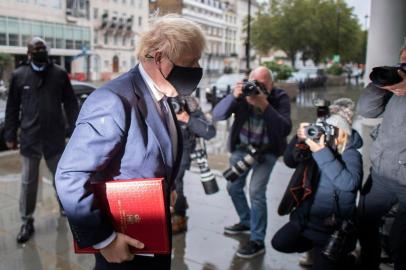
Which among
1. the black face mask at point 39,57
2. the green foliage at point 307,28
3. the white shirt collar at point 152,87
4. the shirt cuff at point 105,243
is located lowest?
the shirt cuff at point 105,243

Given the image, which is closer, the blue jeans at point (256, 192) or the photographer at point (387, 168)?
the photographer at point (387, 168)

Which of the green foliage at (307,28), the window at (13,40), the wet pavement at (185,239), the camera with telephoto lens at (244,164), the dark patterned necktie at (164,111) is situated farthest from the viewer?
the green foliage at (307,28)

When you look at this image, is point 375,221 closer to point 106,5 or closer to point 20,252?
point 20,252

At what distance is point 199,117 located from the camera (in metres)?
3.94

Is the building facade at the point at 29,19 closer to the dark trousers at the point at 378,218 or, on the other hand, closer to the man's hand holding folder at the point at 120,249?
the man's hand holding folder at the point at 120,249

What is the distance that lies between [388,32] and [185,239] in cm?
324

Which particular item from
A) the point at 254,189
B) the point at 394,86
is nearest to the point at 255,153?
the point at 254,189

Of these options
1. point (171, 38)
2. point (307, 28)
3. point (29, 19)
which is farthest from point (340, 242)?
point (307, 28)

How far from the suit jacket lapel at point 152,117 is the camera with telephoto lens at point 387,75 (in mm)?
1597

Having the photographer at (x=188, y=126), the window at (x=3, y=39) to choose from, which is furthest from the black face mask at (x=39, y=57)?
the window at (x=3, y=39)

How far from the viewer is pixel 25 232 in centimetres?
384

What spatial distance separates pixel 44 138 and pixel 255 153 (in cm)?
200

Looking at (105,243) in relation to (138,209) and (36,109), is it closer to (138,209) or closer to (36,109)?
(138,209)

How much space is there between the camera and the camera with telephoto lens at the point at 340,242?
2.68 m
